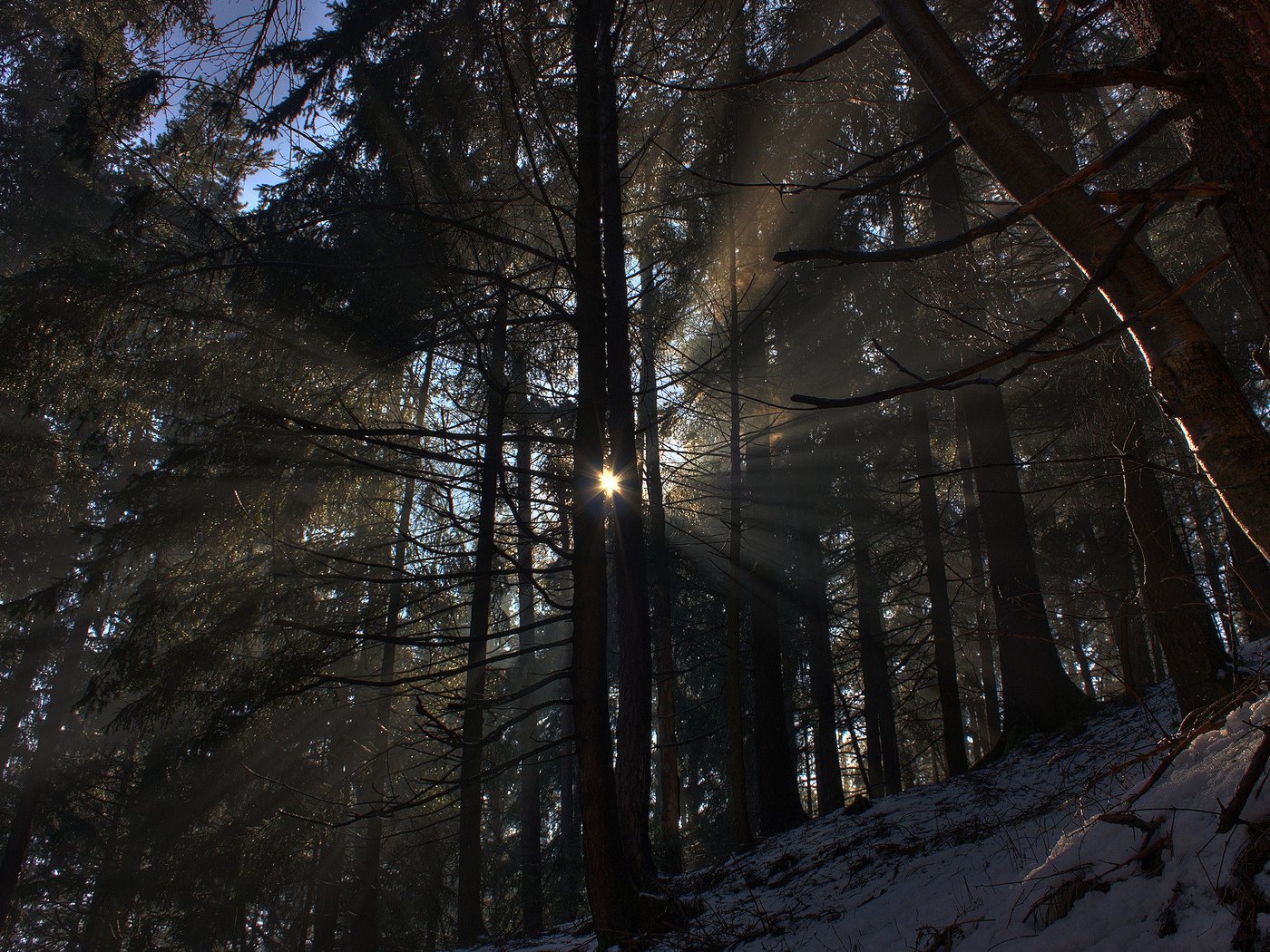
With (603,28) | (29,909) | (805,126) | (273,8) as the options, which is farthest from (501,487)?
(29,909)

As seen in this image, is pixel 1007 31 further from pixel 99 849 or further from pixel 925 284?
pixel 99 849

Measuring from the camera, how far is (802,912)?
4.95 m

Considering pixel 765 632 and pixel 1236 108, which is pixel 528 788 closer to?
pixel 765 632

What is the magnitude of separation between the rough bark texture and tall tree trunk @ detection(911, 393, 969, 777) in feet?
30.2

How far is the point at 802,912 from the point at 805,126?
10.2 meters

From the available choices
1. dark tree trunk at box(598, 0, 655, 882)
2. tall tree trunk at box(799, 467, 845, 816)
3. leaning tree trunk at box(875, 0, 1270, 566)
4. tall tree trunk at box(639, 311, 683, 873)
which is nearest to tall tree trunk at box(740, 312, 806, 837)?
tall tree trunk at box(799, 467, 845, 816)

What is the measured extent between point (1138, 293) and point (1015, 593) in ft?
22.2

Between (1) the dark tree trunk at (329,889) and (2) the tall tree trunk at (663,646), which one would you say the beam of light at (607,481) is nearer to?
(2) the tall tree trunk at (663,646)

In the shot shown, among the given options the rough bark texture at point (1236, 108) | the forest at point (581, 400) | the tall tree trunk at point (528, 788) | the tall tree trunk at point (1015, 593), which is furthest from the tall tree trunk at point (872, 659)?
the rough bark texture at point (1236, 108)

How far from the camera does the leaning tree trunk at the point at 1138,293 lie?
2211mm

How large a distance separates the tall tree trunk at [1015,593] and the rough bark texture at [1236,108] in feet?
20.9

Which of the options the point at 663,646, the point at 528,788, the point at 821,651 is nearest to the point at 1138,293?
the point at 663,646

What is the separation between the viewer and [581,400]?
4.46 meters

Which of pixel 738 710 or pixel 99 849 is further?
pixel 99 849
